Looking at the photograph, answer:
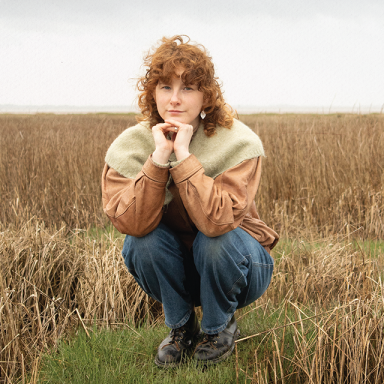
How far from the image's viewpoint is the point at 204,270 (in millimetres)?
1509

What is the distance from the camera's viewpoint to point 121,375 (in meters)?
1.52

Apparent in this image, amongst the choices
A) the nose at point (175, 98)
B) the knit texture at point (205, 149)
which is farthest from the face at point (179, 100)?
the knit texture at point (205, 149)

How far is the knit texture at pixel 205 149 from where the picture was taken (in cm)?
158

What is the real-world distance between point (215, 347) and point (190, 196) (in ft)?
2.21

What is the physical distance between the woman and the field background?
220mm

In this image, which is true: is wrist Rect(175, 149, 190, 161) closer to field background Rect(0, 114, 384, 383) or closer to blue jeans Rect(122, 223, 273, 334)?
blue jeans Rect(122, 223, 273, 334)

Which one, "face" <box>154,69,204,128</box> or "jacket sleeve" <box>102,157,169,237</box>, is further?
"face" <box>154,69,204,128</box>

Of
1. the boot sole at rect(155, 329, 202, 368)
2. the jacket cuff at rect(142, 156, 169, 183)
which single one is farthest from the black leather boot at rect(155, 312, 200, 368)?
the jacket cuff at rect(142, 156, 169, 183)

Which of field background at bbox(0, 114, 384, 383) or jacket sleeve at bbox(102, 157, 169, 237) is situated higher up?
jacket sleeve at bbox(102, 157, 169, 237)

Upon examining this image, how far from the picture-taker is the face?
1.56 m

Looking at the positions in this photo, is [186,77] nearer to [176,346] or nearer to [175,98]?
[175,98]

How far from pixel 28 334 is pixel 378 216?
3.17 metres

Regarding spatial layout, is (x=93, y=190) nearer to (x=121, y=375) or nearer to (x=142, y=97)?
(x=142, y=97)

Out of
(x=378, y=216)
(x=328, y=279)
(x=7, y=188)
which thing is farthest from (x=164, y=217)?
(x=7, y=188)
